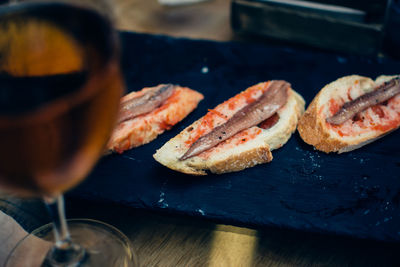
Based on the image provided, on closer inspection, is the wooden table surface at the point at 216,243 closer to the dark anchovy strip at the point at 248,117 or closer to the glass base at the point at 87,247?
the glass base at the point at 87,247

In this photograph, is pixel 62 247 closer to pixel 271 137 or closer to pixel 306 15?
pixel 271 137

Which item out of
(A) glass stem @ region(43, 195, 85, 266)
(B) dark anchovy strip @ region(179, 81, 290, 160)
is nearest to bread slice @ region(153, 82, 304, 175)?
(B) dark anchovy strip @ region(179, 81, 290, 160)

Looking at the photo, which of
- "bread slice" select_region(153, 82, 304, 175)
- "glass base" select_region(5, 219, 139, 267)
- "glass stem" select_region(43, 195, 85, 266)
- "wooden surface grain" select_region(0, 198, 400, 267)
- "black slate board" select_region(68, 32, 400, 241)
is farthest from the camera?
"bread slice" select_region(153, 82, 304, 175)

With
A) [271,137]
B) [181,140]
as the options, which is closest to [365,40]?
[271,137]

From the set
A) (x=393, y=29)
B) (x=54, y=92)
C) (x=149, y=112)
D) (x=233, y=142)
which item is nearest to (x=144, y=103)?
(x=149, y=112)

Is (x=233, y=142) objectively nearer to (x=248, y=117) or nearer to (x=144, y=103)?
(x=248, y=117)

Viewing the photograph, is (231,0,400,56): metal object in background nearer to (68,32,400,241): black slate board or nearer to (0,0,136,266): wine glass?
(68,32,400,241): black slate board
